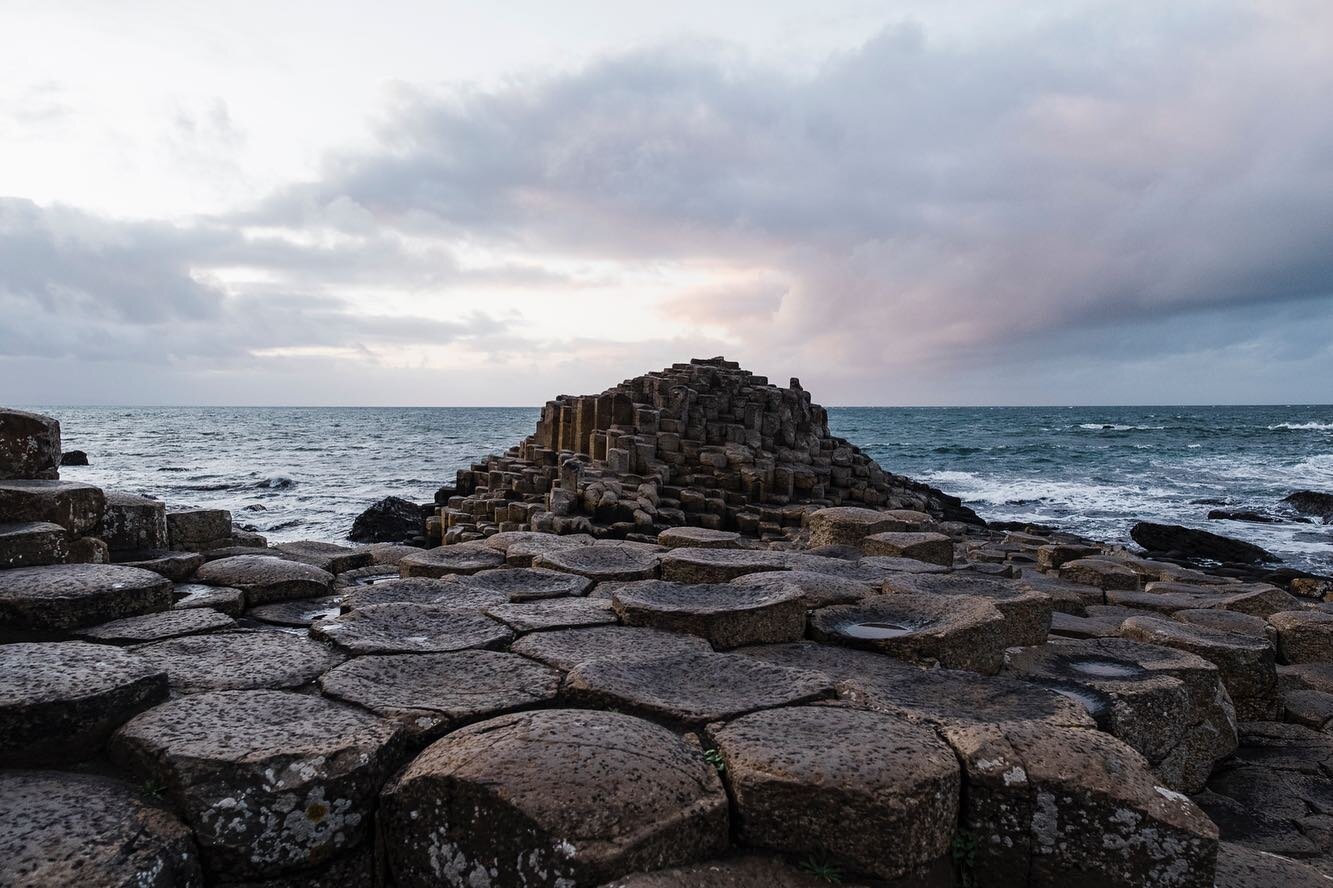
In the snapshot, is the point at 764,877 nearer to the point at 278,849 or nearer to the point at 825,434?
the point at 278,849

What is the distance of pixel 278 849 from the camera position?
95.0 inches

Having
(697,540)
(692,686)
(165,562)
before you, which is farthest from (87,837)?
(697,540)

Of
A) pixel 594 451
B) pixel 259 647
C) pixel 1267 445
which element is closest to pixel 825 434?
pixel 594 451

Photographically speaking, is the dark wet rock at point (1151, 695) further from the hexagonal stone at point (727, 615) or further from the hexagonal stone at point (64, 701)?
the hexagonal stone at point (64, 701)

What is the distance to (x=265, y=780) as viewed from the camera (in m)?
2.42

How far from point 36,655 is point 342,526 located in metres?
20.6

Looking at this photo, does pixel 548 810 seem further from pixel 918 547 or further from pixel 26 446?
pixel 918 547

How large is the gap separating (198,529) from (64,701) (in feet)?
17.2

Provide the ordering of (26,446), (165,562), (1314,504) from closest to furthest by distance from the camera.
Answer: (165,562), (26,446), (1314,504)

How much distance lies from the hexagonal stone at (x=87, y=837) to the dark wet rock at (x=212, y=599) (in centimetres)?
209

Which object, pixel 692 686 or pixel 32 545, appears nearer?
pixel 692 686

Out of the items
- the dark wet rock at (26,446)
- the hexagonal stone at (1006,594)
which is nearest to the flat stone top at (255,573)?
the dark wet rock at (26,446)

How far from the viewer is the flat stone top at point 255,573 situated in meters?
5.07

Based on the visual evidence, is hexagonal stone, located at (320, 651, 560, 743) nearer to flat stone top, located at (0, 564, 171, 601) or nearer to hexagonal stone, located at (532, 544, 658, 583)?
flat stone top, located at (0, 564, 171, 601)
